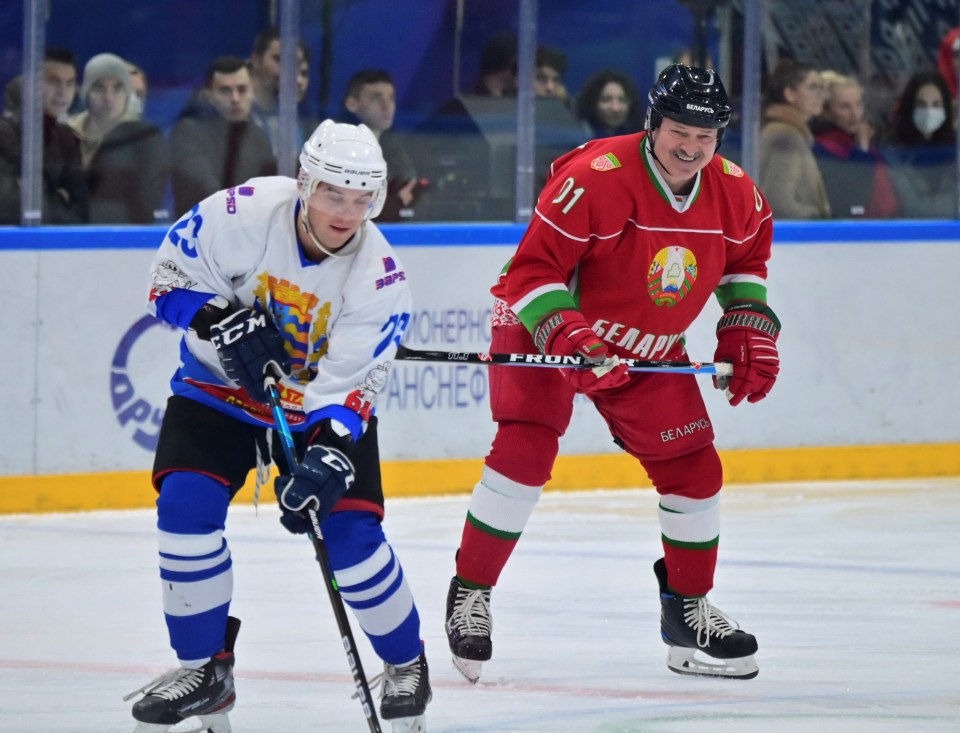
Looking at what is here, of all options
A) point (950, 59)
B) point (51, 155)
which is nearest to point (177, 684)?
point (51, 155)

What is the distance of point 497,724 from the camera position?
313 centimetres

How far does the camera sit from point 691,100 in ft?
11.0

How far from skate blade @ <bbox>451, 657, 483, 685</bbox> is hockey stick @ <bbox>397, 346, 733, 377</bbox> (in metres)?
0.57

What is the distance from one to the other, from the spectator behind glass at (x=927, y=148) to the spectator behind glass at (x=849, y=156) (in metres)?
0.07

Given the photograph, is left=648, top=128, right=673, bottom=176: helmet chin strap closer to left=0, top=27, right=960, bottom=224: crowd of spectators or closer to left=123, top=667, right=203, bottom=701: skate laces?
left=123, top=667, right=203, bottom=701: skate laces

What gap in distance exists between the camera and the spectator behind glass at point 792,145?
5.87 meters

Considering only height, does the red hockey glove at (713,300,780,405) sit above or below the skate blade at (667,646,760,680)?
above

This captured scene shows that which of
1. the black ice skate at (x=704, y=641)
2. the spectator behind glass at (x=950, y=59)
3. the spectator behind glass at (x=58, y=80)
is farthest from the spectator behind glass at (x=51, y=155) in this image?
the spectator behind glass at (x=950, y=59)

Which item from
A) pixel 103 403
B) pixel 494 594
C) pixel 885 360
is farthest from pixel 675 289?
pixel 885 360

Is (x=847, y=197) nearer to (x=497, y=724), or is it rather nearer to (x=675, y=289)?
(x=675, y=289)

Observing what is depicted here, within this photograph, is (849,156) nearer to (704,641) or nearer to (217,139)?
(217,139)

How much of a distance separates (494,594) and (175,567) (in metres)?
1.43

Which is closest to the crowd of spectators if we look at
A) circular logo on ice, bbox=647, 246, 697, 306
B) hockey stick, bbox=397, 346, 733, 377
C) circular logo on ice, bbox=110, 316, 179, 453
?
circular logo on ice, bbox=110, 316, 179, 453

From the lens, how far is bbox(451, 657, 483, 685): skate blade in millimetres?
3413
